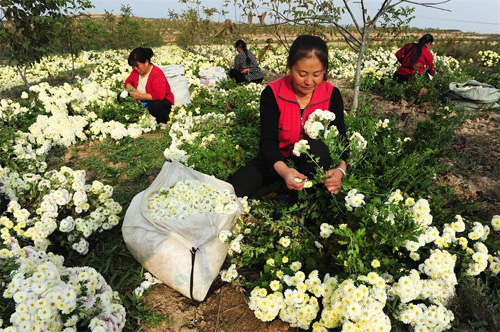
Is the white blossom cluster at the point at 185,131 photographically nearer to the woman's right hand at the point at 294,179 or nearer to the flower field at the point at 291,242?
the flower field at the point at 291,242

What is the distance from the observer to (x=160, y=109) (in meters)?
5.16

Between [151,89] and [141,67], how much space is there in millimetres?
406

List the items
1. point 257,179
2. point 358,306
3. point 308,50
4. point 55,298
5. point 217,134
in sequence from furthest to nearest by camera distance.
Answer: point 217,134, point 257,179, point 308,50, point 358,306, point 55,298

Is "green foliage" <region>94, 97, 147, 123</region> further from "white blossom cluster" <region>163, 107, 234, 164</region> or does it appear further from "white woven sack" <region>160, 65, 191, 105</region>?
"white woven sack" <region>160, 65, 191, 105</region>

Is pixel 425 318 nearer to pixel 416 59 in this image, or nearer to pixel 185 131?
pixel 185 131

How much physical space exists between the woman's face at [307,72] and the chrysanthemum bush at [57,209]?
1.97 m

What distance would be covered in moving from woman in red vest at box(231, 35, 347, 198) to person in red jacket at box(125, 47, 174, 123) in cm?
287

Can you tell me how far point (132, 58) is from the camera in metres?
4.74

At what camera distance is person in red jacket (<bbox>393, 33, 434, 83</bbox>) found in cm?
618

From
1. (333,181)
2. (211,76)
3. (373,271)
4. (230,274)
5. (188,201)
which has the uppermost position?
(211,76)

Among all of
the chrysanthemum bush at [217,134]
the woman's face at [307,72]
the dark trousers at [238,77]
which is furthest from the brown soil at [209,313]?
the dark trousers at [238,77]

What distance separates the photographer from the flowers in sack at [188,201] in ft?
7.62

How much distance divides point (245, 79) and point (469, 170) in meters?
5.27

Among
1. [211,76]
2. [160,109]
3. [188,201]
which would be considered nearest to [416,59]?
[211,76]
